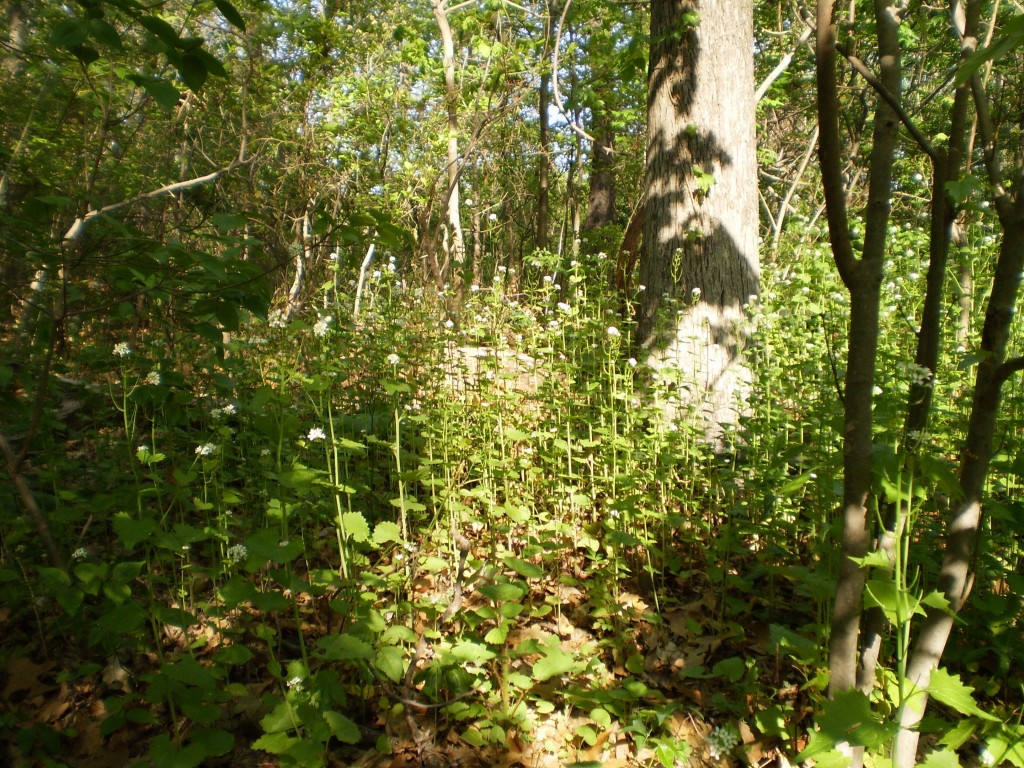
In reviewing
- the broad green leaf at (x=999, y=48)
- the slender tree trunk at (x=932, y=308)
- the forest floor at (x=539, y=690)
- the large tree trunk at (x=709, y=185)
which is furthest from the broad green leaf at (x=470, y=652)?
the large tree trunk at (x=709, y=185)

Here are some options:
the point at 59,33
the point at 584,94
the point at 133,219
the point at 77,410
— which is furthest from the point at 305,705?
the point at 584,94

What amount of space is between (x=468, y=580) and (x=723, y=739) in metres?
0.88

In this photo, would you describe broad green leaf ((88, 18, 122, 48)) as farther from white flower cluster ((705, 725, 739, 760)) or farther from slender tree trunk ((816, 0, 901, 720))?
white flower cluster ((705, 725, 739, 760))

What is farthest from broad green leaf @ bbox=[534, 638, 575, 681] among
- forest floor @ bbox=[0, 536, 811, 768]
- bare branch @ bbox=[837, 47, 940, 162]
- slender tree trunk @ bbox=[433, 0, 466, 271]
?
slender tree trunk @ bbox=[433, 0, 466, 271]

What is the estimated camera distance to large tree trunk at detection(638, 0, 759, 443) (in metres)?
3.66

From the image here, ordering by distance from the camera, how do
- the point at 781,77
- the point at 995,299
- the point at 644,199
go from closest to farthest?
1. the point at 995,299
2. the point at 644,199
3. the point at 781,77

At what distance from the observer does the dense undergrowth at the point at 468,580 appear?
6.10 ft

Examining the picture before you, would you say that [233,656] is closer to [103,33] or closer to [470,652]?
[470,652]

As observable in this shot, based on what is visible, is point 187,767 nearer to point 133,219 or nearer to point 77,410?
point 77,410

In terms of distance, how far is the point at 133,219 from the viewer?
16.8 ft

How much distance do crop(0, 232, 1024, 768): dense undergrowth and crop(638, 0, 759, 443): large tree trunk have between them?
27 centimetres

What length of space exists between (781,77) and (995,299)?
798cm

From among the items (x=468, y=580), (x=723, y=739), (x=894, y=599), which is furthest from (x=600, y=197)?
(x=894, y=599)

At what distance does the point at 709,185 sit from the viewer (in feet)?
12.0
